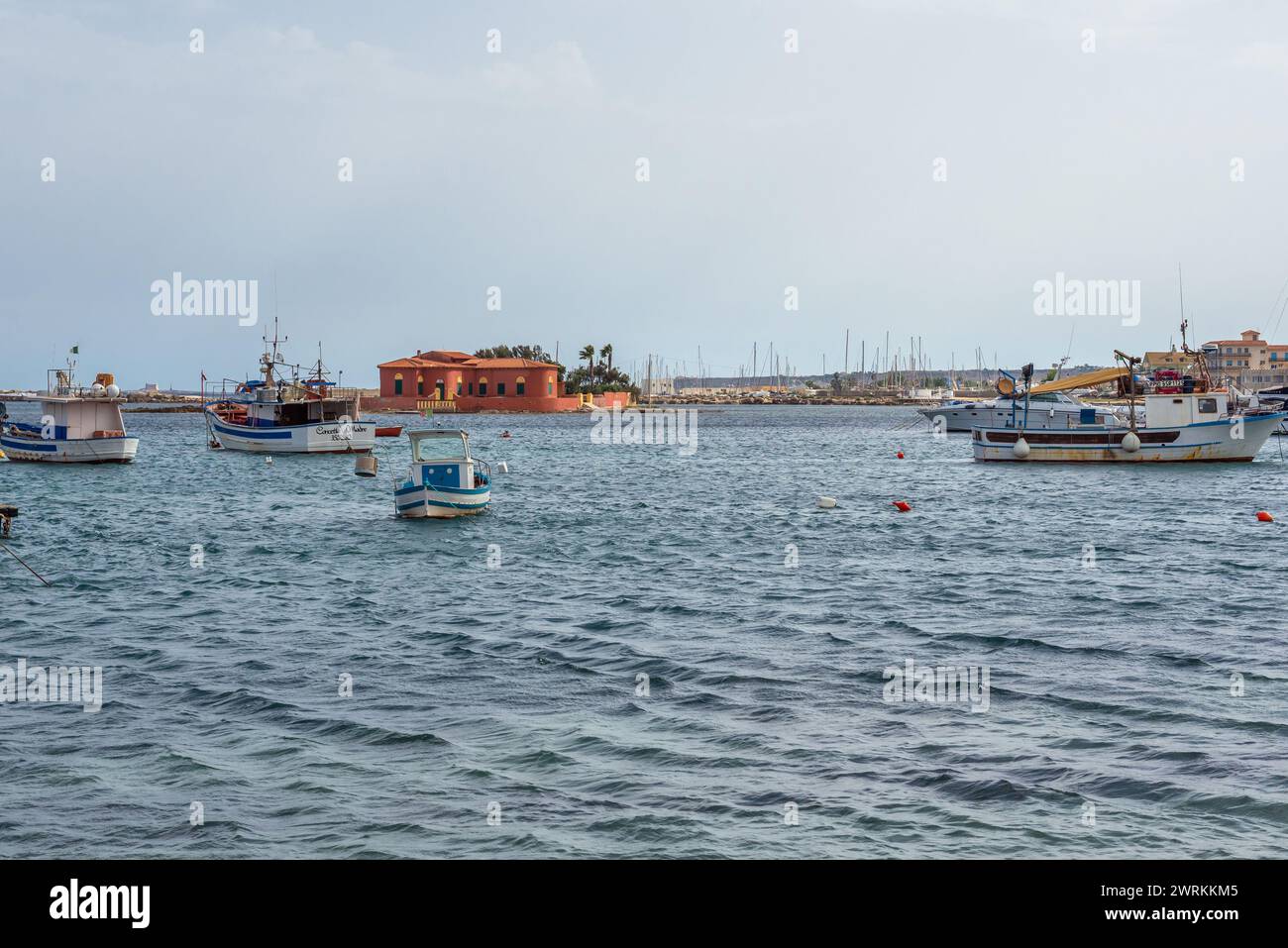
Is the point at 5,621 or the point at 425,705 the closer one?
the point at 425,705

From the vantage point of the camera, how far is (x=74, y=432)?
2574 inches

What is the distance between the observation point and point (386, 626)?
65.8 feet

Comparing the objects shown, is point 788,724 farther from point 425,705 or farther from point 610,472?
point 610,472

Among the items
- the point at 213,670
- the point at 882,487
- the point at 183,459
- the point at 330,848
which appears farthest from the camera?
the point at 183,459

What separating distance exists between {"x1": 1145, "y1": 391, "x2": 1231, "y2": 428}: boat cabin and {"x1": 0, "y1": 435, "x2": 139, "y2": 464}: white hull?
51.7 m

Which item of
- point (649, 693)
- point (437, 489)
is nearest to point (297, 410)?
point (437, 489)

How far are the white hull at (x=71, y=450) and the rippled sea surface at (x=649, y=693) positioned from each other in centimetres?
3240

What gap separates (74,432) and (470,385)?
4630 inches

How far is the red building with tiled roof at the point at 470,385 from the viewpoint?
18062cm

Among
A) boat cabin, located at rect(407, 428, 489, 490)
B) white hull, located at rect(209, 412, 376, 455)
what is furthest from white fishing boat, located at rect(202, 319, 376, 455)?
boat cabin, located at rect(407, 428, 489, 490)

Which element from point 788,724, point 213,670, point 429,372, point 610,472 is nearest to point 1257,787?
point 788,724

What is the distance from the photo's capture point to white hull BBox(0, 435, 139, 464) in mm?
64938

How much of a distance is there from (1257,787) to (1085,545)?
20022 millimetres

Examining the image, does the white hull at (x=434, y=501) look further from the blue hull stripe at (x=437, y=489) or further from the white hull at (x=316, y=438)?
the white hull at (x=316, y=438)
